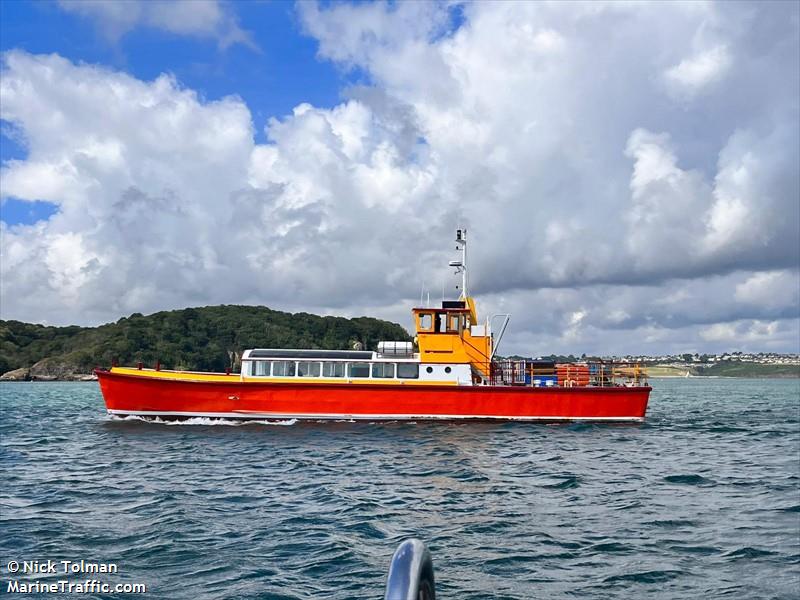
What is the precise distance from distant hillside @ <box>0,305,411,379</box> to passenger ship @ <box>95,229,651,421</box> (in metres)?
95.9

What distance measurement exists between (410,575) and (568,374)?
33421 mm

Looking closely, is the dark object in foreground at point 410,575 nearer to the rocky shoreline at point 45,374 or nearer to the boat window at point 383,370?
the boat window at point 383,370

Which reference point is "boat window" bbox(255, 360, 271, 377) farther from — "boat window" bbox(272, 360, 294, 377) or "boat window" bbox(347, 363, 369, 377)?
"boat window" bbox(347, 363, 369, 377)

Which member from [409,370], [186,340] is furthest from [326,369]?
[186,340]

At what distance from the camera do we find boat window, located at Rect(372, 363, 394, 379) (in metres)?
32.4

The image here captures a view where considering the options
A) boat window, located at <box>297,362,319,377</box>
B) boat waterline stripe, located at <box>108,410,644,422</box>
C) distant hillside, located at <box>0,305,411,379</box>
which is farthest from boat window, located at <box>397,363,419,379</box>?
distant hillside, located at <box>0,305,411,379</box>

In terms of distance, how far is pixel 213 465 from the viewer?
20922mm

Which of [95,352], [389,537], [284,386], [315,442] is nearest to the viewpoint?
[389,537]

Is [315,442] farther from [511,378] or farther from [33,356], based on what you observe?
[33,356]

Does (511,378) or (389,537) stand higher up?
(511,378)

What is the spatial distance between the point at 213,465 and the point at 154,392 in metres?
12.2

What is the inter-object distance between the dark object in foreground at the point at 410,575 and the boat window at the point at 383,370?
1153 inches

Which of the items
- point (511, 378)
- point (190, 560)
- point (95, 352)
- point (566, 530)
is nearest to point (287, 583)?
point (190, 560)

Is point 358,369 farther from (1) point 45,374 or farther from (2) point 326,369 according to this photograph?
(1) point 45,374
